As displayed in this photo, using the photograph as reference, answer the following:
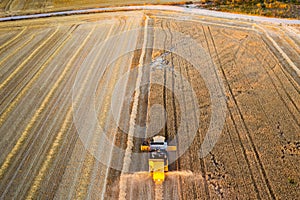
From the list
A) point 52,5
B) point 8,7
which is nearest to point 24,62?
point 52,5

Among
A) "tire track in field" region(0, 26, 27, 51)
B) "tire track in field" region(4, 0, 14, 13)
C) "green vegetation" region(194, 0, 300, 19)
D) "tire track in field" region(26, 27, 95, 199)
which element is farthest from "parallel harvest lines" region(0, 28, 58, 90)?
"green vegetation" region(194, 0, 300, 19)

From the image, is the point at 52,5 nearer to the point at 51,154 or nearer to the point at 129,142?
the point at 51,154

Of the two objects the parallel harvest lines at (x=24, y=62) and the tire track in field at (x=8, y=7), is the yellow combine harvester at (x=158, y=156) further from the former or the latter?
the tire track in field at (x=8, y=7)

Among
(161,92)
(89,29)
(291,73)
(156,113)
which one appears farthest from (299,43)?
(89,29)

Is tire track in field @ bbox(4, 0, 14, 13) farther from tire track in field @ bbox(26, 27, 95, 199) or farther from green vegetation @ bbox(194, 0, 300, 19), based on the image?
tire track in field @ bbox(26, 27, 95, 199)

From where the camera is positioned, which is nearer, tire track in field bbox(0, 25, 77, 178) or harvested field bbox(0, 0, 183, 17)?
tire track in field bbox(0, 25, 77, 178)

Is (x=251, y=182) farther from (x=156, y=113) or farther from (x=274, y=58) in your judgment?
(x=274, y=58)
